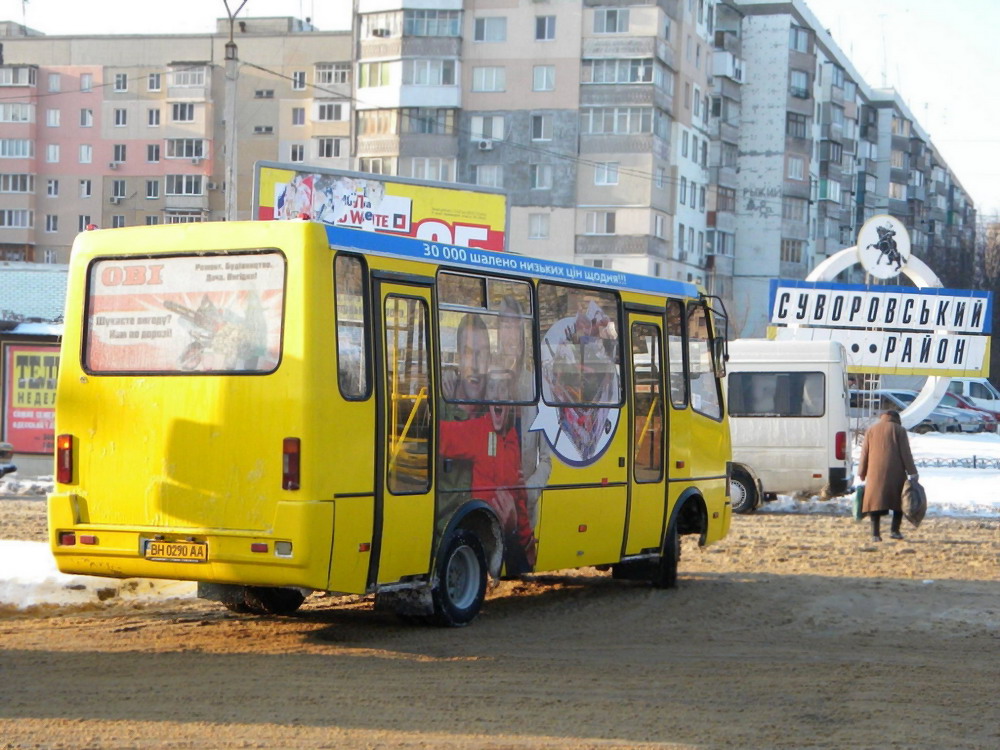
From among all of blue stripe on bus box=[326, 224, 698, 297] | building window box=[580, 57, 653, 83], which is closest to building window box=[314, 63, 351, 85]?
building window box=[580, 57, 653, 83]

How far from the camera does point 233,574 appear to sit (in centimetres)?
1021

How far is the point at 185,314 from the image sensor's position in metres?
10.6

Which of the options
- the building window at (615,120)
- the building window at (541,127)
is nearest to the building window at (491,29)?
the building window at (541,127)

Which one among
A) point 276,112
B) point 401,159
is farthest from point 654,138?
point 276,112

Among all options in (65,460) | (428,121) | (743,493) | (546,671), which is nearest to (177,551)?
(65,460)

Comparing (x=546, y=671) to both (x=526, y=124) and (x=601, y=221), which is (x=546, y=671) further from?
(x=526, y=124)

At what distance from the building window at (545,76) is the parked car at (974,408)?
24554 mm

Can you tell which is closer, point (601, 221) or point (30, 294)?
point (30, 294)

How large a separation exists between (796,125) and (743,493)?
6772cm

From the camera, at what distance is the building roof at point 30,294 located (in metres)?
39.2

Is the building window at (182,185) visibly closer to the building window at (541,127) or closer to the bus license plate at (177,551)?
the building window at (541,127)

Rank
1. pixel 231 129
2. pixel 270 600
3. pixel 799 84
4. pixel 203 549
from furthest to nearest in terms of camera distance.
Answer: pixel 799 84 → pixel 231 129 → pixel 270 600 → pixel 203 549

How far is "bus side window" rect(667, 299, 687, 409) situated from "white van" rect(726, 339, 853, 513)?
29.8 feet

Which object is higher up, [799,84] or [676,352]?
[799,84]
